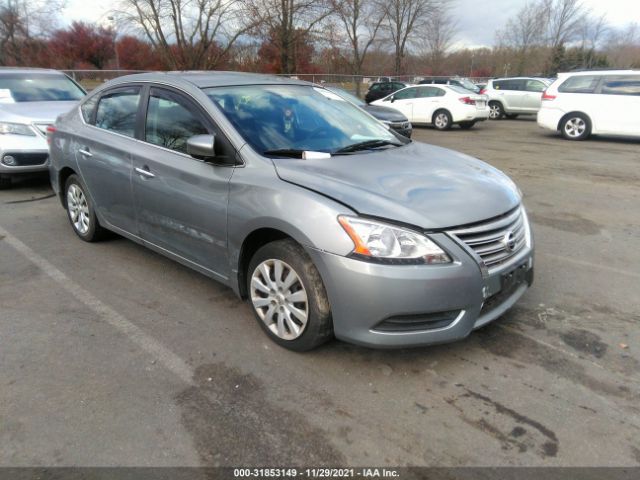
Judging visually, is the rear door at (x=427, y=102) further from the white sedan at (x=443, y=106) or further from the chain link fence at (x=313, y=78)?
the chain link fence at (x=313, y=78)

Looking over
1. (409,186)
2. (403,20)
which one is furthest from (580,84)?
(403,20)

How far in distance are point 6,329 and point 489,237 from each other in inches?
127

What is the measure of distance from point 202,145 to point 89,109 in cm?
234

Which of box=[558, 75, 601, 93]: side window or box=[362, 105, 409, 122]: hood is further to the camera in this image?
box=[558, 75, 601, 93]: side window

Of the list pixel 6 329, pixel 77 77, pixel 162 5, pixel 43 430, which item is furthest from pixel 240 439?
pixel 162 5

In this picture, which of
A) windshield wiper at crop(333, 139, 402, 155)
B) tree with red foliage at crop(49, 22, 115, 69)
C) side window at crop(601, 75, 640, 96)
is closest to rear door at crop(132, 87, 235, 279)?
windshield wiper at crop(333, 139, 402, 155)

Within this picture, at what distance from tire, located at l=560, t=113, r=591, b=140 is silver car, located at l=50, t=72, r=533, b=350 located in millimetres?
10945

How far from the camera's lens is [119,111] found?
437 centimetres

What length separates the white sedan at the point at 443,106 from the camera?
1563cm

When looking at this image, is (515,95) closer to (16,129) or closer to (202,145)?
(16,129)

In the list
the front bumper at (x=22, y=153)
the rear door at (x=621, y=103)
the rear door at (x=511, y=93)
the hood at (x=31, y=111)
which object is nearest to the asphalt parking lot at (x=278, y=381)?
the front bumper at (x=22, y=153)

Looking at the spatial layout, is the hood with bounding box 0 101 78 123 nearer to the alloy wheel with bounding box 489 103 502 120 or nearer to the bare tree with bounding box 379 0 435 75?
the alloy wheel with bounding box 489 103 502 120

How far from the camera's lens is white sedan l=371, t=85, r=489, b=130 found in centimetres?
1563

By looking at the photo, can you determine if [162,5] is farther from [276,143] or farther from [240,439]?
[240,439]
